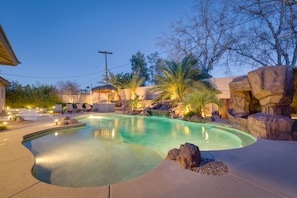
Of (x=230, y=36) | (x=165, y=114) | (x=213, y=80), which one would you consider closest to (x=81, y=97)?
(x=165, y=114)

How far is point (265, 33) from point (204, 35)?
227 inches

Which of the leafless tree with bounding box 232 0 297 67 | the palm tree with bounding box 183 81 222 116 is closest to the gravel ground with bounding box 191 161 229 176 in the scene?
the palm tree with bounding box 183 81 222 116

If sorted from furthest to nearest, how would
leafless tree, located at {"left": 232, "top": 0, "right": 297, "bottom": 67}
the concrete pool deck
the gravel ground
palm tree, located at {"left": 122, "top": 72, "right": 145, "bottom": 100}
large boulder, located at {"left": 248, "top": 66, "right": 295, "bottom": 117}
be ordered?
1. palm tree, located at {"left": 122, "top": 72, "right": 145, "bottom": 100}
2. leafless tree, located at {"left": 232, "top": 0, "right": 297, "bottom": 67}
3. large boulder, located at {"left": 248, "top": 66, "right": 295, "bottom": 117}
4. the gravel ground
5. the concrete pool deck

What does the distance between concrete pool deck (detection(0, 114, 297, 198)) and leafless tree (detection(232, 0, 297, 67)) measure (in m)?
12.4

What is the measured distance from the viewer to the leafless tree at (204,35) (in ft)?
46.4

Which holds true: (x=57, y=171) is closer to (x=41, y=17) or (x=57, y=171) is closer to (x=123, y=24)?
(x=123, y=24)

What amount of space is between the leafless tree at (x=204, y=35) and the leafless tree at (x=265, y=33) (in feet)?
3.36

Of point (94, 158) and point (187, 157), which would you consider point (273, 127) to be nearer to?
point (187, 157)

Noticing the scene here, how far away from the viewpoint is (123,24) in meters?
32.3

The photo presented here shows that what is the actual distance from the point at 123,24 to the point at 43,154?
3289 cm

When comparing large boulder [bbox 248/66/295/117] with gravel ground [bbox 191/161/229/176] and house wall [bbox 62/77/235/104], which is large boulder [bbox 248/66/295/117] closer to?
gravel ground [bbox 191/161/229/176]

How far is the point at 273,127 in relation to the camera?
14.5 ft

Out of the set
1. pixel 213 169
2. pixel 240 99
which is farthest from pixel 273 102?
pixel 213 169

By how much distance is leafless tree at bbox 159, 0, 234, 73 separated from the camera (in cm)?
1416
